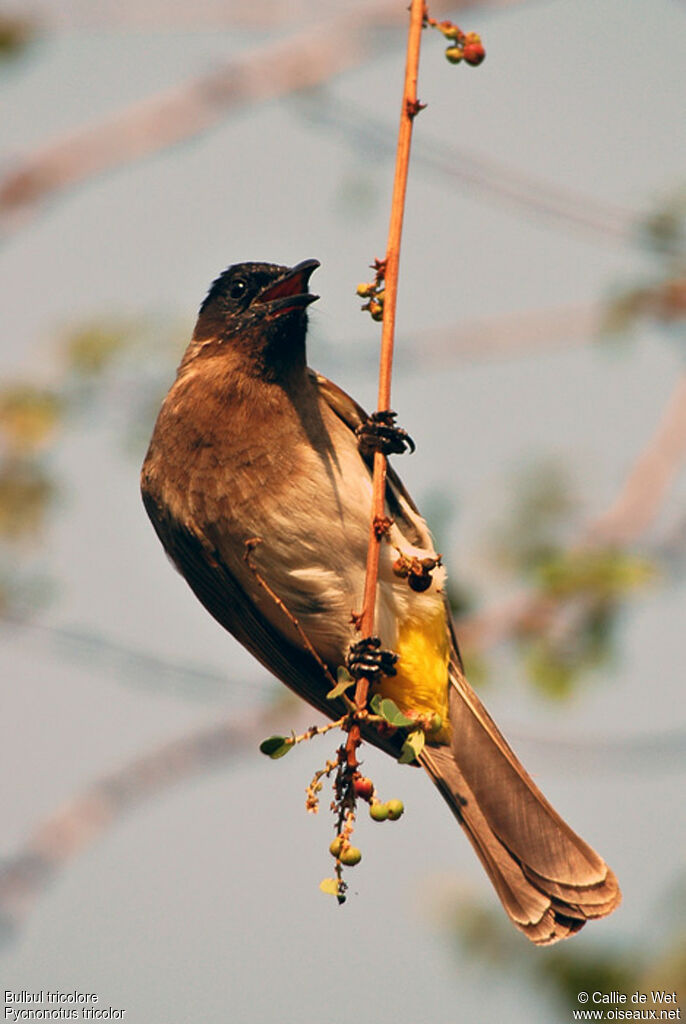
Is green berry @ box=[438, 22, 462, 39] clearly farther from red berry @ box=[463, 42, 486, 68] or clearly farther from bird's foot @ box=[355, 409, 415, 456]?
bird's foot @ box=[355, 409, 415, 456]

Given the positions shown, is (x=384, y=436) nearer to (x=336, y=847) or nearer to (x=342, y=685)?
(x=342, y=685)

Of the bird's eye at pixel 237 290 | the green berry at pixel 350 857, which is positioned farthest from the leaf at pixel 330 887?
the bird's eye at pixel 237 290

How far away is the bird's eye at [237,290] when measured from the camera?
15.6 feet

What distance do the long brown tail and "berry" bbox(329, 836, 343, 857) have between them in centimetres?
160

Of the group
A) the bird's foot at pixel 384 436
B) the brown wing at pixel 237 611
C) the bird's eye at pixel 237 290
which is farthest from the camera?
the bird's eye at pixel 237 290

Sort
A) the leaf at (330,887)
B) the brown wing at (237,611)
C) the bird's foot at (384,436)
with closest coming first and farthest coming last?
1. the leaf at (330,887)
2. the bird's foot at (384,436)
3. the brown wing at (237,611)

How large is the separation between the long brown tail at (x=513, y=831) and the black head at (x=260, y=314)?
1.30 m

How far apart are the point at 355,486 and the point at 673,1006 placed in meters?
2.40

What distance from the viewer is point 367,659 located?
3.67 m

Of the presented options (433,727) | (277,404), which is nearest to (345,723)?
(433,727)

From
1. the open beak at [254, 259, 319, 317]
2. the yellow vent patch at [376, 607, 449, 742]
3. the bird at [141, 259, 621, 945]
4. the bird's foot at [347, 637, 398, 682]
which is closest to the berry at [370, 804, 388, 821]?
the bird's foot at [347, 637, 398, 682]

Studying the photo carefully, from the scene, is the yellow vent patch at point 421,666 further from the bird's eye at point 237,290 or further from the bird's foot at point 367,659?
the bird's eye at point 237,290

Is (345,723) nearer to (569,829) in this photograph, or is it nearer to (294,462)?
(294,462)

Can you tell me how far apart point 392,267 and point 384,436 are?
98cm
